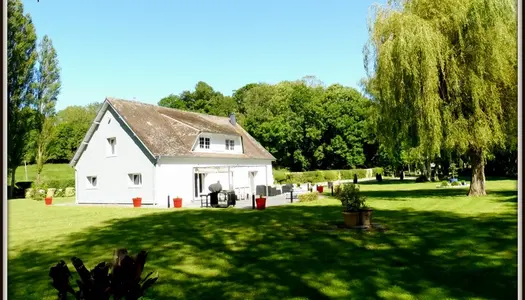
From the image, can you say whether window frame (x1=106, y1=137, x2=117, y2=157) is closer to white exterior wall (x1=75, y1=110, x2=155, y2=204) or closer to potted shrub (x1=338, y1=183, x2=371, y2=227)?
white exterior wall (x1=75, y1=110, x2=155, y2=204)

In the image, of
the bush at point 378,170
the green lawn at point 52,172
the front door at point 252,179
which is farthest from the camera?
the bush at point 378,170

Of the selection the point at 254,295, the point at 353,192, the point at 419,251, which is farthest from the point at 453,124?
the point at 254,295

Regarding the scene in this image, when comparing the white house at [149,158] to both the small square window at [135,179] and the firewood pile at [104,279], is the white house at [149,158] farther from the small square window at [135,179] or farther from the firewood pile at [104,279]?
the firewood pile at [104,279]

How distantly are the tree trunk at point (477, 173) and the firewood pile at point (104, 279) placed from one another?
70.3 ft

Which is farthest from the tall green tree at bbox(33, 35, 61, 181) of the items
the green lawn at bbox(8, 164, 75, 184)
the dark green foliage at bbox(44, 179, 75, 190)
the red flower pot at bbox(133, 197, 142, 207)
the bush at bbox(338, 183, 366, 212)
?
the bush at bbox(338, 183, 366, 212)

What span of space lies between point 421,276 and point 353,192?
5715mm

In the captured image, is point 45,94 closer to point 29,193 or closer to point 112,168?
point 112,168

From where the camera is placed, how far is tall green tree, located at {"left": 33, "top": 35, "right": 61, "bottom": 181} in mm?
12807

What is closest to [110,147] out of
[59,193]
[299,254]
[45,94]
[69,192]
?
[45,94]

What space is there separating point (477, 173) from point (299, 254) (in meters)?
16.3

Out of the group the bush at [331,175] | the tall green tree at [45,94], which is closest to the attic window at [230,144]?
the tall green tree at [45,94]

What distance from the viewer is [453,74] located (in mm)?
19594

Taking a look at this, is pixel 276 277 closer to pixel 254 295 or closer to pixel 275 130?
pixel 254 295

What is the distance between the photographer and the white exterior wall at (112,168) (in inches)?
1034
